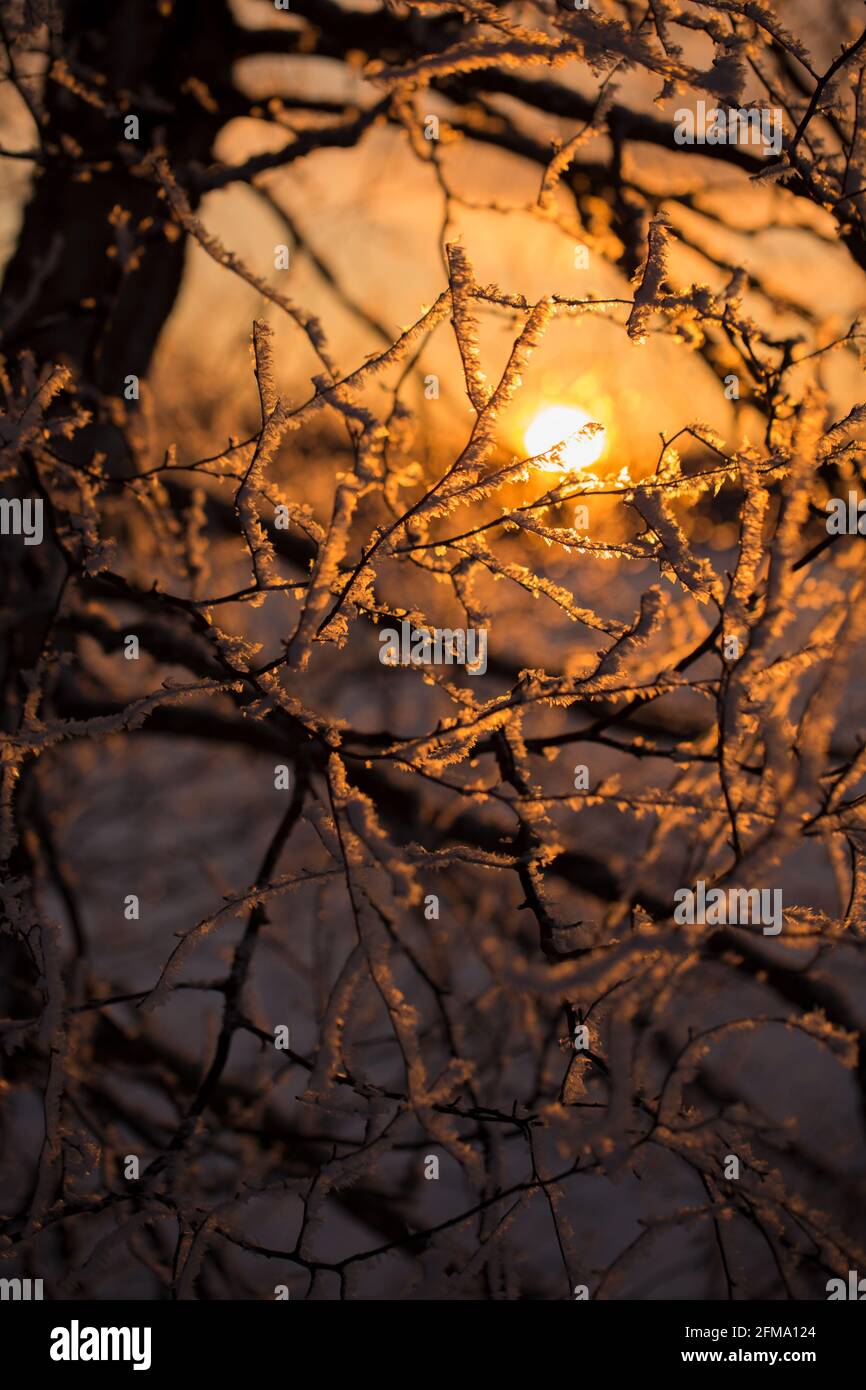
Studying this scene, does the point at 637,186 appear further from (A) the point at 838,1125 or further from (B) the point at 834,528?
(A) the point at 838,1125

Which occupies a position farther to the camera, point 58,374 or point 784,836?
point 58,374

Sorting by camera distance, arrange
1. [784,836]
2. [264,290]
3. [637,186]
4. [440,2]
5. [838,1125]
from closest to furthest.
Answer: [784,836] → [440,2] → [264,290] → [637,186] → [838,1125]

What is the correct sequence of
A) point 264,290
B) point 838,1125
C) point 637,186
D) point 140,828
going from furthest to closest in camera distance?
point 140,828, point 838,1125, point 637,186, point 264,290

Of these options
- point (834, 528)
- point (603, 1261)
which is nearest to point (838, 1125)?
point (603, 1261)

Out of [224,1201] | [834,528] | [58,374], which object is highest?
[58,374]

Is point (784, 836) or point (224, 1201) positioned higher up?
point (784, 836)

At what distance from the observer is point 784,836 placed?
108 cm

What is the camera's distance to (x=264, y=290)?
1.83 meters
